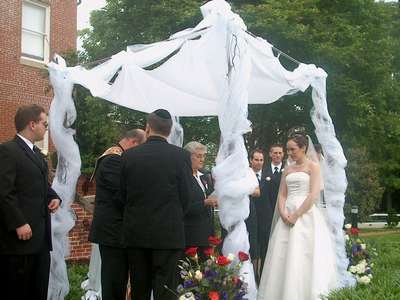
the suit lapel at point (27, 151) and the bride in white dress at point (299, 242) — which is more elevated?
the suit lapel at point (27, 151)

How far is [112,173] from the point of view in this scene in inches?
229

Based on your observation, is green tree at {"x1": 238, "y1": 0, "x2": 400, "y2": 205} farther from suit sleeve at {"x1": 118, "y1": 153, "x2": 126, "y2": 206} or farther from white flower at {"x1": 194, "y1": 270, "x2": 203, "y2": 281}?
white flower at {"x1": 194, "y1": 270, "x2": 203, "y2": 281}

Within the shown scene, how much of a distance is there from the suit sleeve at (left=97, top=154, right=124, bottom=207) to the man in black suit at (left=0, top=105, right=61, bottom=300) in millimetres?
578

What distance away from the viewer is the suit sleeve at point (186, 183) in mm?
5113

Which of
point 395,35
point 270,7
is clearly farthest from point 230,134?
point 395,35

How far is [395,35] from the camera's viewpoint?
24.1m

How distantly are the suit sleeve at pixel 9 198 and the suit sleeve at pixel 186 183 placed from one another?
136 cm

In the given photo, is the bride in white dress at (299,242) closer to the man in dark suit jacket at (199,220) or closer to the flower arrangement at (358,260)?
the flower arrangement at (358,260)

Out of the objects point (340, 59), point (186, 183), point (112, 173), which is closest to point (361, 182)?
point (340, 59)

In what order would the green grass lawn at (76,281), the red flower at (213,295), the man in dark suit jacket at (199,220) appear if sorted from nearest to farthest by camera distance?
1. the red flower at (213,295)
2. the man in dark suit jacket at (199,220)
3. the green grass lawn at (76,281)

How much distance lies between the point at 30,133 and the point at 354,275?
3.93m

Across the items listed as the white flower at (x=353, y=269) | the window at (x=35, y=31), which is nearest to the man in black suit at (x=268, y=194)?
the white flower at (x=353, y=269)

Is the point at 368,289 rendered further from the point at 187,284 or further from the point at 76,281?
the point at 76,281

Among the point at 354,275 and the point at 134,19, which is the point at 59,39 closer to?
the point at 134,19
